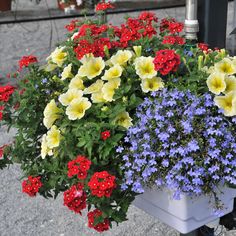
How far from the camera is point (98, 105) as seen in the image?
191 centimetres

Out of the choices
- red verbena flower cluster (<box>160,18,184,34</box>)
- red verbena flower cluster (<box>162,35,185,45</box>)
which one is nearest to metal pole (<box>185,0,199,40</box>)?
red verbena flower cluster (<box>160,18,184,34</box>)

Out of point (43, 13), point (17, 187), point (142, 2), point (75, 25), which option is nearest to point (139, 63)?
point (75, 25)

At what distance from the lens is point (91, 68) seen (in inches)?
77.9

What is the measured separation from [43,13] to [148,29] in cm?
658

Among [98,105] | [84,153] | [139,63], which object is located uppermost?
[139,63]

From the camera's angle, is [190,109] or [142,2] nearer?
[190,109]

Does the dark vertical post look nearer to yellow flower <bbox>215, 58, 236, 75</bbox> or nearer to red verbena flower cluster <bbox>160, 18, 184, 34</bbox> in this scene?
red verbena flower cluster <bbox>160, 18, 184, 34</bbox>

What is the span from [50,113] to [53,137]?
0.30 feet

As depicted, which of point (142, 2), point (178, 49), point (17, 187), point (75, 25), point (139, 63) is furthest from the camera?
point (142, 2)

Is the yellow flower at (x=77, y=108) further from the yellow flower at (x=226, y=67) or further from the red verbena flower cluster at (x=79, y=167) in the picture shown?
the yellow flower at (x=226, y=67)

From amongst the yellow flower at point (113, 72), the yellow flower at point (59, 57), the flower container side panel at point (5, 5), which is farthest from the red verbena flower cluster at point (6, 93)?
the flower container side panel at point (5, 5)

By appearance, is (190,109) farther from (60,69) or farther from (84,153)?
(60,69)

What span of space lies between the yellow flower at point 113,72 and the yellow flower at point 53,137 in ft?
0.85

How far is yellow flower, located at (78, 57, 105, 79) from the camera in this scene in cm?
197
